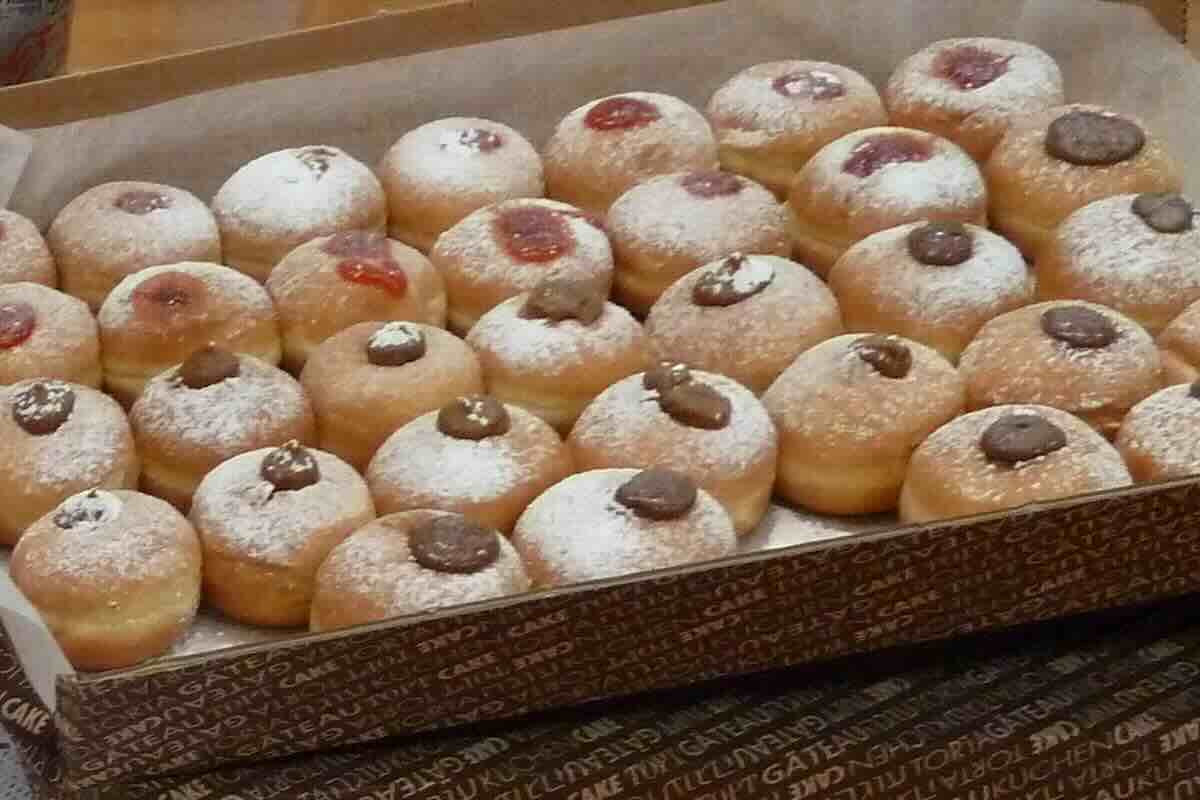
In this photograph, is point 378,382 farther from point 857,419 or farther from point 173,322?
point 857,419

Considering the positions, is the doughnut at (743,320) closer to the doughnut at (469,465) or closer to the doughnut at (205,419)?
the doughnut at (469,465)

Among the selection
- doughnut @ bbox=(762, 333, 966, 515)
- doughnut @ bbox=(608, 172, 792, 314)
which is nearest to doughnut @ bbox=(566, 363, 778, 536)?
doughnut @ bbox=(762, 333, 966, 515)

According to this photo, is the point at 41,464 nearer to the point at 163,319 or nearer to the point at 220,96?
the point at 163,319

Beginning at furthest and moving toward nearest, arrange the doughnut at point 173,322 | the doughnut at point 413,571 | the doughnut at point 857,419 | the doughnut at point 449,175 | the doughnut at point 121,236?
the doughnut at point 449,175
the doughnut at point 121,236
the doughnut at point 173,322
the doughnut at point 857,419
the doughnut at point 413,571

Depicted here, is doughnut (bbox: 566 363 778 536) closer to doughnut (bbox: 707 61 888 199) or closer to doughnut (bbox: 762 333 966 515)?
doughnut (bbox: 762 333 966 515)

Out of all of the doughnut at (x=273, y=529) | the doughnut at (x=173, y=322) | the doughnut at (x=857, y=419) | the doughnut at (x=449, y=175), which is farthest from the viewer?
the doughnut at (x=449, y=175)

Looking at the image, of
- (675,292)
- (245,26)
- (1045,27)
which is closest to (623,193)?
(675,292)

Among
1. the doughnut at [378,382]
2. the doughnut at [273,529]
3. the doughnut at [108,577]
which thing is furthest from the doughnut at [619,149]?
the doughnut at [108,577]

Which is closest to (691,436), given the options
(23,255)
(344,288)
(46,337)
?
(344,288)
